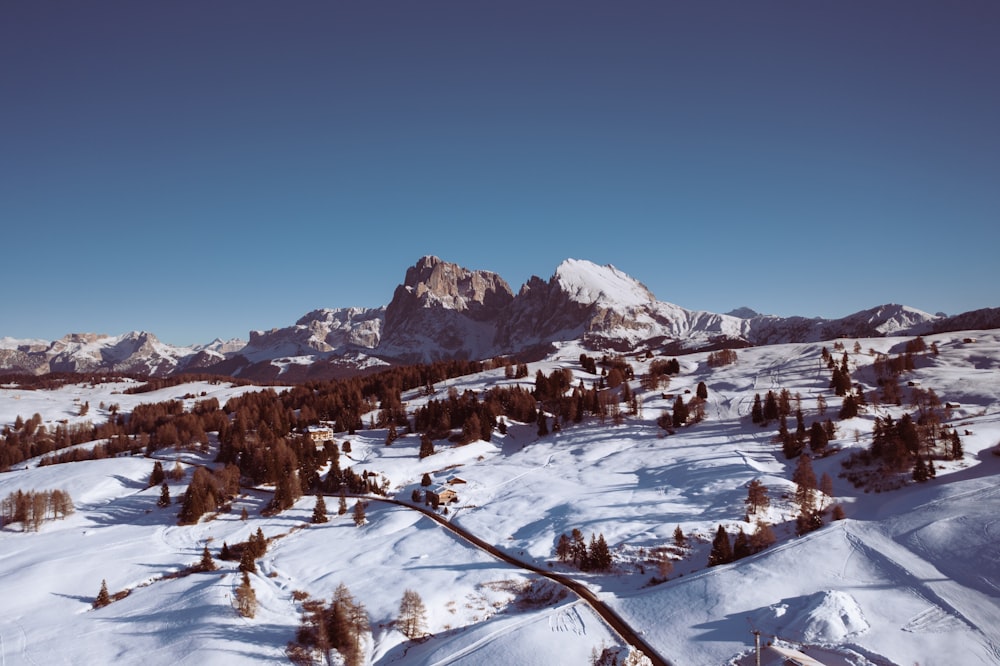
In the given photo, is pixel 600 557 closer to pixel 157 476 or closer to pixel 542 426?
pixel 542 426

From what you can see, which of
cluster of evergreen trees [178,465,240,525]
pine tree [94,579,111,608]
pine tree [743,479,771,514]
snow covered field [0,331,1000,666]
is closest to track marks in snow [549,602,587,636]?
snow covered field [0,331,1000,666]

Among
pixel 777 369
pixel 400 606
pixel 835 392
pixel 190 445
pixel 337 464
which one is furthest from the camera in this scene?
pixel 777 369

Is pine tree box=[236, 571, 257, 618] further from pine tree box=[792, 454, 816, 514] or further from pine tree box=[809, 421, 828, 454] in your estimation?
pine tree box=[809, 421, 828, 454]

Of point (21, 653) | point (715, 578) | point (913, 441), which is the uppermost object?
point (913, 441)

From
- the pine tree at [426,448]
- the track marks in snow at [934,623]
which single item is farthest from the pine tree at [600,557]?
the pine tree at [426,448]

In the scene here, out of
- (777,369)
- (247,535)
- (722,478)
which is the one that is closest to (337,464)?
(247,535)

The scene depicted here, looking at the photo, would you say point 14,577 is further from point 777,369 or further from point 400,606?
point 777,369

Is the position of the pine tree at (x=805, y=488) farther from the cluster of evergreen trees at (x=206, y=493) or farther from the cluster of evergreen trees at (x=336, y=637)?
the cluster of evergreen trees at (x=206, y=493)
